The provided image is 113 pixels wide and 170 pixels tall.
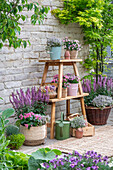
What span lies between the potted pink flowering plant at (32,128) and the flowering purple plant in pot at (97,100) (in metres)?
1.41

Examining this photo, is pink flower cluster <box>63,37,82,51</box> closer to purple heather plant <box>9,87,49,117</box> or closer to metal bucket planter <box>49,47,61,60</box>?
metal bucket planter <box>49,47,61,60</box>

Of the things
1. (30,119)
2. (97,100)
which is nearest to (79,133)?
(30,119)

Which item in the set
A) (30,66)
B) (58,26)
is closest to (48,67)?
(30,66)

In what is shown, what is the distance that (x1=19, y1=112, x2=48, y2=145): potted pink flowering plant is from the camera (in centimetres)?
396

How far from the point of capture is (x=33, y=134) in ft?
13.0

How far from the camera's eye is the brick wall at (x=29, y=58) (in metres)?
4.26

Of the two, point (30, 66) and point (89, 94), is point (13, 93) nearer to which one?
point (30, 66)

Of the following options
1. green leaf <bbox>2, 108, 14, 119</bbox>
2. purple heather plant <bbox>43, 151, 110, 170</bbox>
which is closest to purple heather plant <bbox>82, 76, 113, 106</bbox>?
green leaf <bbox>2, 108, 14, 119</bbox>

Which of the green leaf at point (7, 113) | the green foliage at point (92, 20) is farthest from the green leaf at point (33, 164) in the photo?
the green foliage at point (92, 20)

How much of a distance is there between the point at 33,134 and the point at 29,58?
1.25m

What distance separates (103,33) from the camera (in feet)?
18.3

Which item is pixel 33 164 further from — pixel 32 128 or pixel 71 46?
pixel 71 46

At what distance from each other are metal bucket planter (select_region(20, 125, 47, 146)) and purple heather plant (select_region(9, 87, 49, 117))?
0.26 m

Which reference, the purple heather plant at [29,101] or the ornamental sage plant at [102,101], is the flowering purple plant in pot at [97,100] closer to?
the ornamental sage plant at [102,101]
